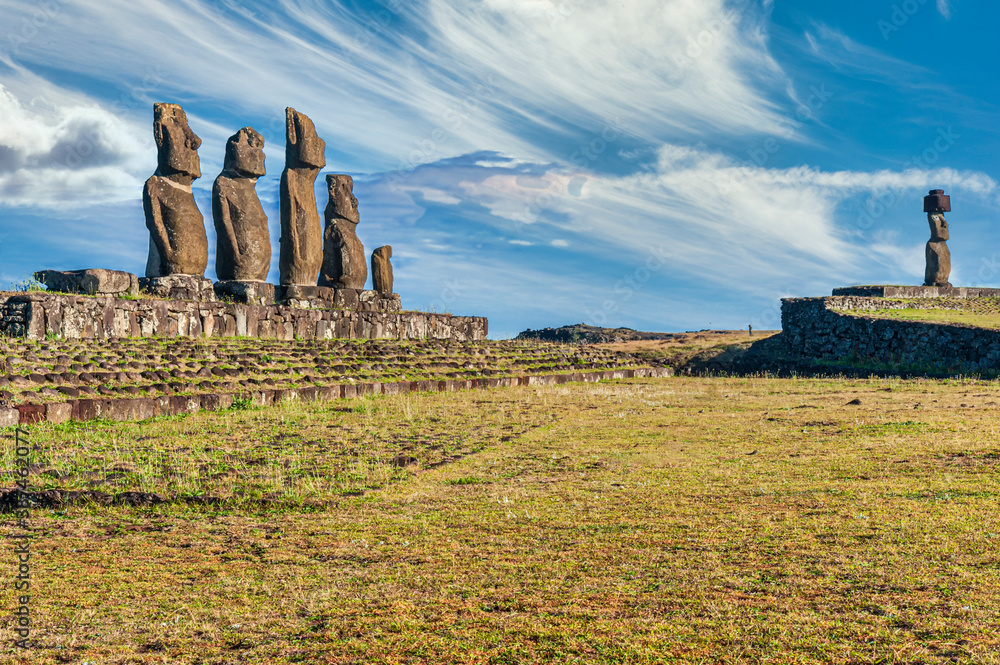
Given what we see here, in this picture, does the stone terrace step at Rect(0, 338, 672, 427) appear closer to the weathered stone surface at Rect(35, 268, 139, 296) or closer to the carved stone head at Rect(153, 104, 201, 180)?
the weathered stone surface at Rect(35, 268, 139, 296)

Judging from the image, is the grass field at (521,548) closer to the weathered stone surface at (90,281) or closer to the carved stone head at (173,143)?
the weathered stone surface at (90,281)

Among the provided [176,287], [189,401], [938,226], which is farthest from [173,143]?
[938,226]

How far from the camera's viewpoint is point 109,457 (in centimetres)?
970

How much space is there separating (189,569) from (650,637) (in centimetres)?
339

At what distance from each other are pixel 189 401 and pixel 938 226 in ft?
108

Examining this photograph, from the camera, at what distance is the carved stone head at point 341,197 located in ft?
88.2

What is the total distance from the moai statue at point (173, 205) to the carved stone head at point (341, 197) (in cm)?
564

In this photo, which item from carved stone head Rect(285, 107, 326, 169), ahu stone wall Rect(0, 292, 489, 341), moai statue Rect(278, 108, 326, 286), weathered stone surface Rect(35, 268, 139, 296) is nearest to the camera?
ahu stone wall Rect(0, 292, 489, 341)

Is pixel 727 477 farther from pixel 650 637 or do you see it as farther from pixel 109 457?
pixel 109 457

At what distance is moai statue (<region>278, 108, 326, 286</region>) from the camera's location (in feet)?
79.9

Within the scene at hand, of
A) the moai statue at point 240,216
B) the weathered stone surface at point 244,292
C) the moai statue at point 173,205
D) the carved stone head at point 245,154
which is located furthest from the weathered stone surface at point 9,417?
the carved stone head at point 245,154

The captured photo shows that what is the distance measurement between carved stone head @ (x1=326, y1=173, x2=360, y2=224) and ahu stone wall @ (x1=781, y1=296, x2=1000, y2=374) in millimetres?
18959

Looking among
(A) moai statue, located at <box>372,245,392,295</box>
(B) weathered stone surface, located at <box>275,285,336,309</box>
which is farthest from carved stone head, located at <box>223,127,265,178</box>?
(A) moai statue, located at <box>372,245,392,295</box>

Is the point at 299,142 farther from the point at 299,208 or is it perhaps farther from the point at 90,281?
the point at 90,281
